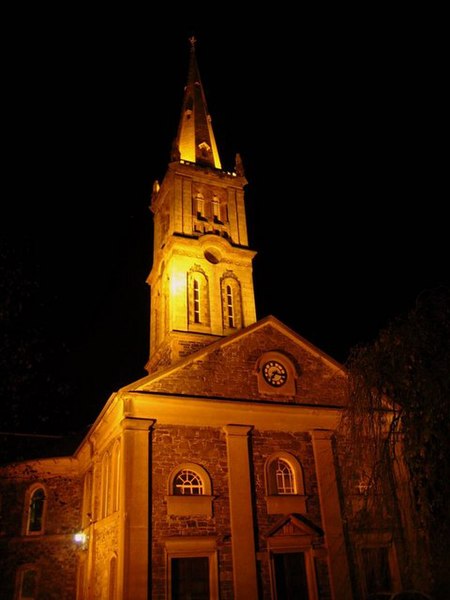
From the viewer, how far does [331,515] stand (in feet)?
62.4

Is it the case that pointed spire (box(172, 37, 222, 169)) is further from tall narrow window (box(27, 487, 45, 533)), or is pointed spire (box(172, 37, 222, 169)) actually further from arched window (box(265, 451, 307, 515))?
tall narrow window (box(27, 487, 45, 533))

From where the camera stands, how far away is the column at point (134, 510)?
15.6 metres

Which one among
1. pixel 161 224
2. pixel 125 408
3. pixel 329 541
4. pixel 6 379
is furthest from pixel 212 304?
pixel 6 379

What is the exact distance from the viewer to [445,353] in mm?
9734

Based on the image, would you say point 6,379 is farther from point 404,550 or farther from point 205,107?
point 205,107

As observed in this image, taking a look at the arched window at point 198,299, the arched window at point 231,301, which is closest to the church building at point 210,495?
the arched window at point 198,299

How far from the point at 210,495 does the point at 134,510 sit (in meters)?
2.76

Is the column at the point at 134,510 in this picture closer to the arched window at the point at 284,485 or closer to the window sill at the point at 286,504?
the window sill at the point at 286,504

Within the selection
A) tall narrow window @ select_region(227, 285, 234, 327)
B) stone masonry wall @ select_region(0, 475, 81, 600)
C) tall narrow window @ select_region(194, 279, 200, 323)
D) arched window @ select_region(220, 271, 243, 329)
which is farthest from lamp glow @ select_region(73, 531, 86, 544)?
tall narrow window @ select_region(227, 285, 234, 327)

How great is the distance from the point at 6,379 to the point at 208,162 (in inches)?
956

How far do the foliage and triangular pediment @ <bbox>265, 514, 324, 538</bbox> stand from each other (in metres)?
7.95

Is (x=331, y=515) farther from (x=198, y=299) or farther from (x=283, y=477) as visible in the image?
(x=198, y=299)

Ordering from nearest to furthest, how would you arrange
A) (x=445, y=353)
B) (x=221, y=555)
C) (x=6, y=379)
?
(x=445, y=353) < (x=6, y=379) < (x=221, y=555)

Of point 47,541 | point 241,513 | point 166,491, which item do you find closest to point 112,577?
point 166,491
